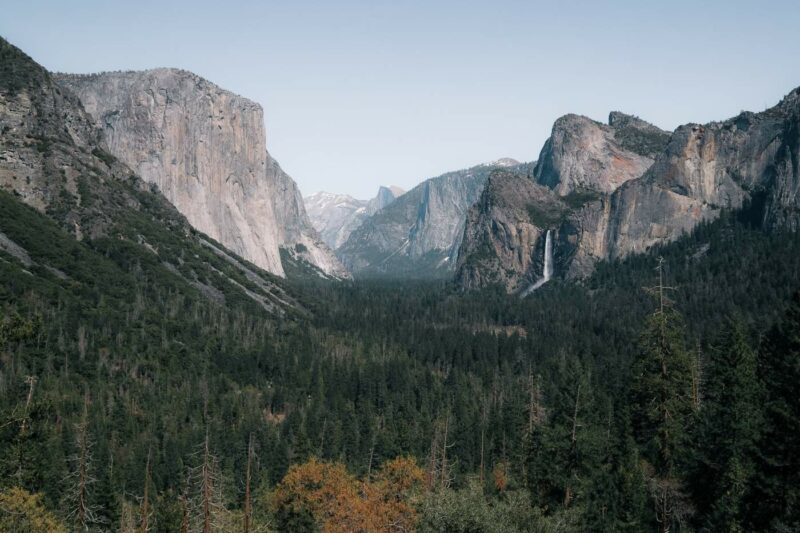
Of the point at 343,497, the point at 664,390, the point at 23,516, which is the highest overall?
the point at 664,390

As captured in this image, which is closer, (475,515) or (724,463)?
(475,515)

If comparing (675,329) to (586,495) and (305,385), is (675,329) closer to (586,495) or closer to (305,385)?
(586,495)

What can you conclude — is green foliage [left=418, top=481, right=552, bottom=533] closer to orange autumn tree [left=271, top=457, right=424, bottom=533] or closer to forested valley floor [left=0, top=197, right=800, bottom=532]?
forested valley floor [left=0, top=197, right=800, bottom=532]

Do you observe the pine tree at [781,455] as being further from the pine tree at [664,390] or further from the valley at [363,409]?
the pine tree at [664,390]

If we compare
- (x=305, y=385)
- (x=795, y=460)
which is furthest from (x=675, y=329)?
(x=305, y=385)

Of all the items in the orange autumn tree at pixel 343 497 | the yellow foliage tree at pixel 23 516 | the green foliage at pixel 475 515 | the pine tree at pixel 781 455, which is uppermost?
the pine tree at pixel 781 455

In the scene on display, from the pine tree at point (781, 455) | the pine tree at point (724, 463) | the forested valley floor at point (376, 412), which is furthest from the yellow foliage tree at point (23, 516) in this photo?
the pine tree at point (781, 455)

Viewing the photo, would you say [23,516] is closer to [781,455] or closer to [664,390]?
[781,455]

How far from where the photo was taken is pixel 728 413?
46750 millimetres

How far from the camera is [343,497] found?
56.4 metres

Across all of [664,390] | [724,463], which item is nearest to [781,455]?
[724,463]

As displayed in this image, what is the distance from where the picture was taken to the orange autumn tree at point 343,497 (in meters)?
52.0

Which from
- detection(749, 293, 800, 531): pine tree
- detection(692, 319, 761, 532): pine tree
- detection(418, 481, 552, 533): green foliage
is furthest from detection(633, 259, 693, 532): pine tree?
detection(418, 481, 552, 533): green foliage

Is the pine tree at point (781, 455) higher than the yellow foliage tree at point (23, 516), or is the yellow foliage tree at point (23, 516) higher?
the pine tree at point (781, 455)
